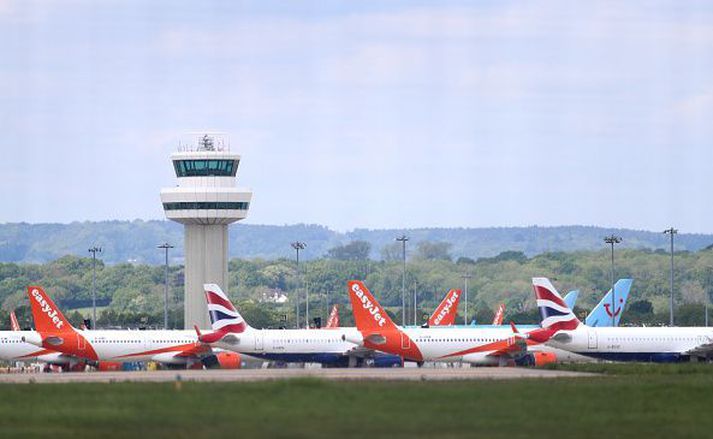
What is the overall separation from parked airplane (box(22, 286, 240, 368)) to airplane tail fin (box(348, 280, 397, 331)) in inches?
438

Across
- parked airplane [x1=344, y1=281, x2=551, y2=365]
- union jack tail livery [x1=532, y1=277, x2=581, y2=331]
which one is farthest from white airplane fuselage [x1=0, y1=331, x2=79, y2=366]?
union jack tail livery [x1=532, y1=277, x2=581, y2=331]

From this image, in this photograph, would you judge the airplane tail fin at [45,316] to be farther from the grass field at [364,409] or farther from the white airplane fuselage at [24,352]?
the grass field at [364,409]

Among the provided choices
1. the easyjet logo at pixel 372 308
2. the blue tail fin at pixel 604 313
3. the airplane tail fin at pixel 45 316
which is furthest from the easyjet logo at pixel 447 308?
the airplane tail fin at pixel 45 316

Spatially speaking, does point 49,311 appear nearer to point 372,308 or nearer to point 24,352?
point 24,352

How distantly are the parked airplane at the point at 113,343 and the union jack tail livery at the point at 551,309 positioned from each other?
24.1 metres

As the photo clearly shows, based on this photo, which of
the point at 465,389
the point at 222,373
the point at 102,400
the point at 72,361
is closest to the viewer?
the point at 102,400

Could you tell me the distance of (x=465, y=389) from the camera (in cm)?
8644

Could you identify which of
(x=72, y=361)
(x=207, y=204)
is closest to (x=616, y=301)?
(x=207, y=204)

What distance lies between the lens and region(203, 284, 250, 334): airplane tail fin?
127438 millimetres

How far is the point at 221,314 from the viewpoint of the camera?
127750 millimetres

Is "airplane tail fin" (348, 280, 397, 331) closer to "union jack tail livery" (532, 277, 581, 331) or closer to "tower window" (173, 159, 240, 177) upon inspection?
"union jack tail livery" (532, 277, 581, 331)

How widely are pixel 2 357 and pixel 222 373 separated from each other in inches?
1084

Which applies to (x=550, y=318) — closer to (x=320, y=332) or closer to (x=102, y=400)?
(x=320, y=332)

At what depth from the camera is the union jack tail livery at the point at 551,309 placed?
120875mm
